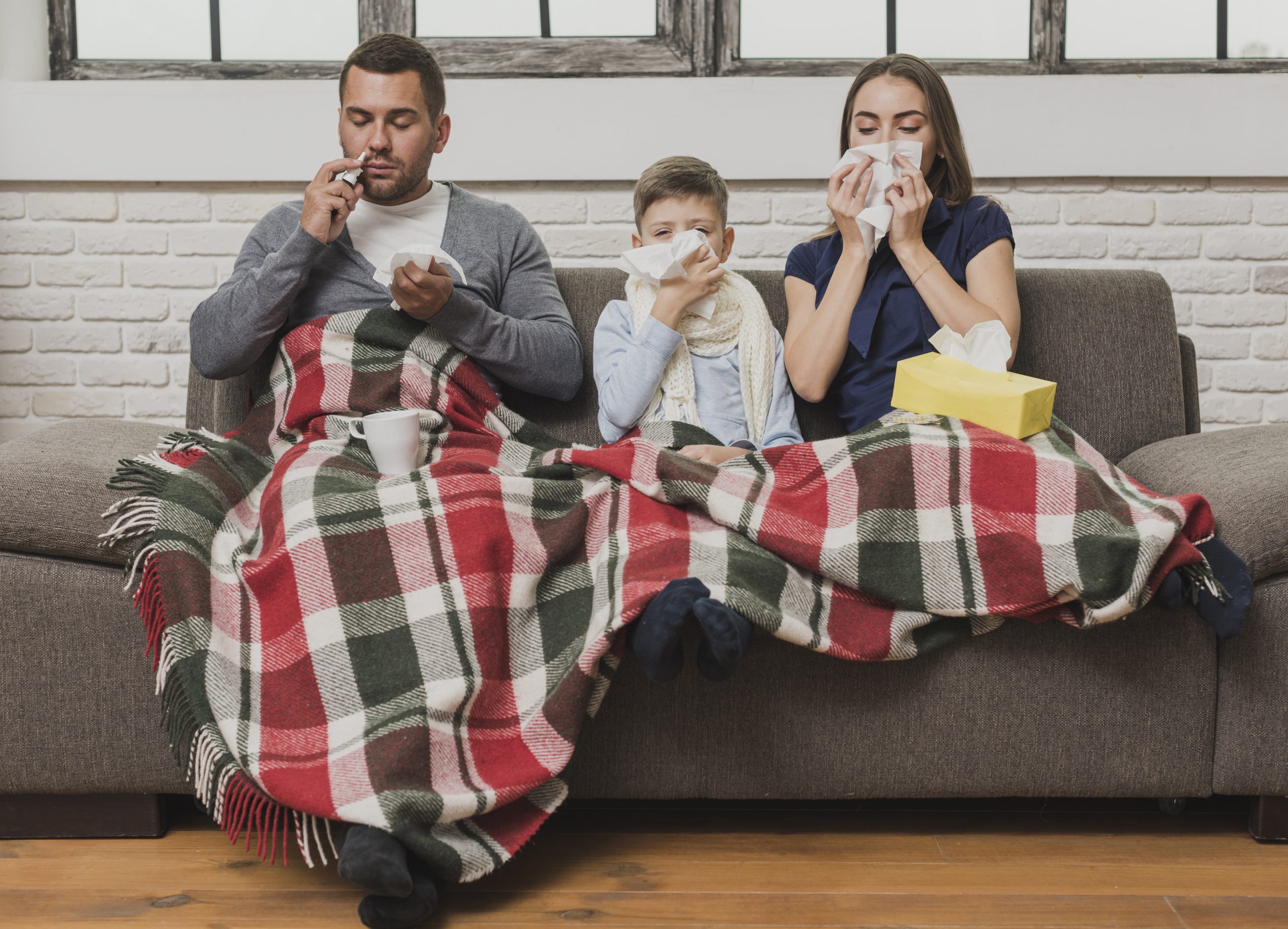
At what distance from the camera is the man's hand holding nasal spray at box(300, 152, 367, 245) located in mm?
1583

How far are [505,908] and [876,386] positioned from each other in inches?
36.4

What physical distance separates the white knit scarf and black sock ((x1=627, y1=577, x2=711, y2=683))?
0.53 metres

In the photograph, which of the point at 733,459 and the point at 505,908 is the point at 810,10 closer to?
the point at 733,459

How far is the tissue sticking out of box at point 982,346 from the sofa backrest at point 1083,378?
0.90ft

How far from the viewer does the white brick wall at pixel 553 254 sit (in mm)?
2445

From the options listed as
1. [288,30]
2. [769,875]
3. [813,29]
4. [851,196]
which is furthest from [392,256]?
[813,29]

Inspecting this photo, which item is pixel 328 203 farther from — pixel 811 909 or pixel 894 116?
pixel 811 909

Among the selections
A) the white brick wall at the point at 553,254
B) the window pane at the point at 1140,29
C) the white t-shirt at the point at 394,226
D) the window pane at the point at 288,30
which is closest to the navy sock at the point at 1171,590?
the white t-shirt at the point at 394,226

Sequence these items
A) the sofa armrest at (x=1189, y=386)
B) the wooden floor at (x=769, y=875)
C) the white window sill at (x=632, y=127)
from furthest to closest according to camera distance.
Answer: the white window sill at (x=632, y=127)
the sofa armrest at (x=1189, y=386)
the wooden floor at (x=769, y=875)

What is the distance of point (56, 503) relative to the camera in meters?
1.28

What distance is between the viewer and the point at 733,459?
1382 mm

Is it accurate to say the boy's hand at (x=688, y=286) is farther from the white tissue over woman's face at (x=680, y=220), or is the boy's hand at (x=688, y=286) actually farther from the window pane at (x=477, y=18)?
the window pane at (x=477, y=18)

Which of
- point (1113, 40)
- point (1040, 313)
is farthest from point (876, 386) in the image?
point (1113, 40)

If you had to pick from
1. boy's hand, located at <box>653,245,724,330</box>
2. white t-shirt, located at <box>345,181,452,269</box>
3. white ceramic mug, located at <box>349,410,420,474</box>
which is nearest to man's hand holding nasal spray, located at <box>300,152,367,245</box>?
white t-shirt, located at <box>345,181,452,269</box>
